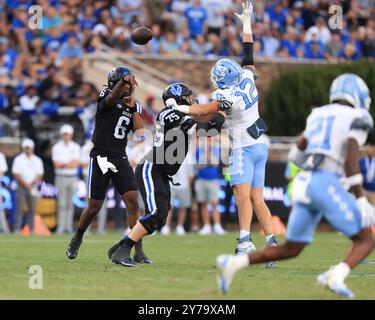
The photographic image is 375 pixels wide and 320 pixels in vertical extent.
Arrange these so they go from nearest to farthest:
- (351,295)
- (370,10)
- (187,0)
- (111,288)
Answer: (351,295) < (111,288) < (187,0) < (370,10)

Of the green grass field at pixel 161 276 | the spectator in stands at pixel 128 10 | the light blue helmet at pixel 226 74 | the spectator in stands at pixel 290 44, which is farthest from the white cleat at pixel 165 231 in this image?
the light blue helmet at pixel 226 74

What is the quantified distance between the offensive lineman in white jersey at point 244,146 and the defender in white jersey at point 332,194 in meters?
2.86

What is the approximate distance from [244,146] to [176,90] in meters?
1.01

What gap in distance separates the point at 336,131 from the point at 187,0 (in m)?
17.3

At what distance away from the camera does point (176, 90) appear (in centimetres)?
1062

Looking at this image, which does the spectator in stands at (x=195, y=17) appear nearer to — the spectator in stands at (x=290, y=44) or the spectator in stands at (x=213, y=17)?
the spectator in stands at (x=213, y=17)

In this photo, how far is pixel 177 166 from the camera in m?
10.8

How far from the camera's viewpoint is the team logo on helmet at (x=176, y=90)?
1059cm

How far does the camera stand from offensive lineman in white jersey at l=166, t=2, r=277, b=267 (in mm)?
10766

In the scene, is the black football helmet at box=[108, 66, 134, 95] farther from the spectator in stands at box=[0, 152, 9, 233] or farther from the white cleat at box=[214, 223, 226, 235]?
the white cleat at box=[214, 223, 226, 235]

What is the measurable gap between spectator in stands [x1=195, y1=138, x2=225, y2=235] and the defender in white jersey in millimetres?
12053

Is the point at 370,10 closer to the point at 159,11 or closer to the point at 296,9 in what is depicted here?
the point at 296,9

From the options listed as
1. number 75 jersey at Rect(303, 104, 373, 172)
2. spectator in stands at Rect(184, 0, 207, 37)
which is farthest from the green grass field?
spectator in stands at Rect(184, 0, 207, 37)

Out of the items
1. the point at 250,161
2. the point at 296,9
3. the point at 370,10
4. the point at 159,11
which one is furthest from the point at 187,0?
the point at 250,161
